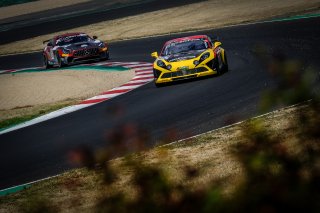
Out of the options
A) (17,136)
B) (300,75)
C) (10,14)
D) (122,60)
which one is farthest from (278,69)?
(10,14)

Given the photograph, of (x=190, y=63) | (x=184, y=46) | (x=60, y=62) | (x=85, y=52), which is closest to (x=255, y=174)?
(x=190, y=63)

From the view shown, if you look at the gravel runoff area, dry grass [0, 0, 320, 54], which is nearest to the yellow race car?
the gravel runoff area

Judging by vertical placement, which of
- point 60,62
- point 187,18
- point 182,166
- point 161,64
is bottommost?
point 187,18

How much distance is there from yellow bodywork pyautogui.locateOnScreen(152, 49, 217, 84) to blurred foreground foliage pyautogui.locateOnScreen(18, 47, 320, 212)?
12.1 m

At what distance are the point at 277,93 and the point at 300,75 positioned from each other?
126 mm

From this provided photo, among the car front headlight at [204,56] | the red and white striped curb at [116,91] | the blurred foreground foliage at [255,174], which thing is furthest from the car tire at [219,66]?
the blurred foreground foliage at [255,174]

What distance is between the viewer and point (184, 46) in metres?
16.1

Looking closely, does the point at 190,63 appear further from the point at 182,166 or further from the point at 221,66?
the point at 182,166

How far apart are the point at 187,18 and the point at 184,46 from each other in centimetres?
2071

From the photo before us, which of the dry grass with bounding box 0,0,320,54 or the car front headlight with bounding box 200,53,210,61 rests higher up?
the car front headlight with bounding box 200,53,210,61

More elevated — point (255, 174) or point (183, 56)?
point (255, 174)

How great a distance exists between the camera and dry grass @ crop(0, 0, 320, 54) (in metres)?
31.9

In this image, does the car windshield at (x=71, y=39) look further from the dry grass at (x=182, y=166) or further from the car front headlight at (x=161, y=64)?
the dry grass at (x=182, y=166)

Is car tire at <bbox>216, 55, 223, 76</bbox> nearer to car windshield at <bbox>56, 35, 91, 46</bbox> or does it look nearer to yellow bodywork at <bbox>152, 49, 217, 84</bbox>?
yellow bodywork at <bbox>152, 49, 217, 84</bbox>
